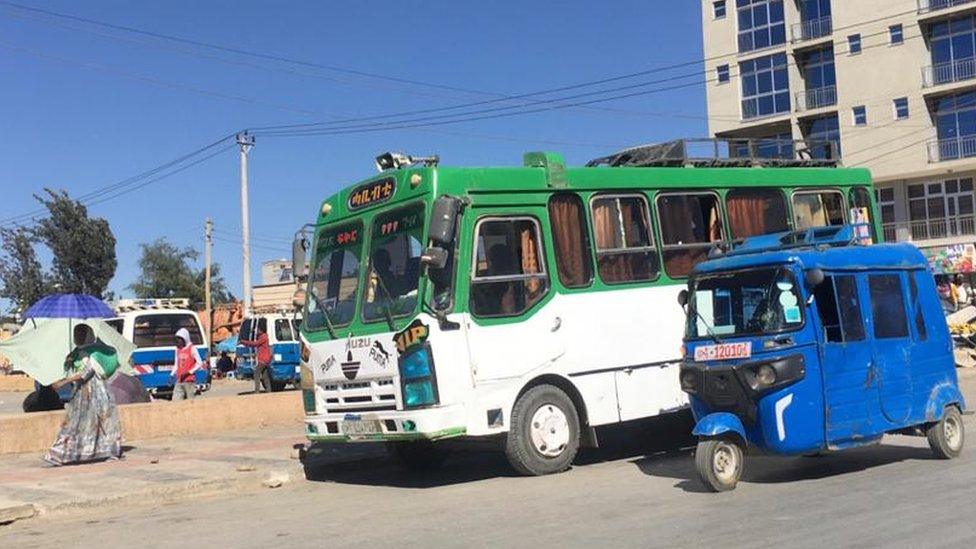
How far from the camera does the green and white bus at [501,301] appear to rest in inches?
371

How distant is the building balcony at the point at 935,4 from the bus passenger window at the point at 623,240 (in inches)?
1650

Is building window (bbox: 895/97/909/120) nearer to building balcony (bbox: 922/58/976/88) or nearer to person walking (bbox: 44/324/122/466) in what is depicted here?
building balcony (bbox: 922/58/976/88)

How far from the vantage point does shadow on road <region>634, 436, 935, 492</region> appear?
29.8 feet

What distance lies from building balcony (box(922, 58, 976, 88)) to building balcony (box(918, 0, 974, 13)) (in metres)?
2.62

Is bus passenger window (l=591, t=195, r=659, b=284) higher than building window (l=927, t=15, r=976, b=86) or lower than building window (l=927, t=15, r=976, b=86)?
lower

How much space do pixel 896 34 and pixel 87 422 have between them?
151ft

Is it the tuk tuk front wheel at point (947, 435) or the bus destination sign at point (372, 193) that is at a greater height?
the bus destination sign at point (372, 193)

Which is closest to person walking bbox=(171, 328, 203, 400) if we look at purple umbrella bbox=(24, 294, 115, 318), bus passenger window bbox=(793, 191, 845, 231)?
purple umbrella bbox=(24, 294, 115, 318)

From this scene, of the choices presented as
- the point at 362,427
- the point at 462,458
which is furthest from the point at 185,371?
the point at 362,427

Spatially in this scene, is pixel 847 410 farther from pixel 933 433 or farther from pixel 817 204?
pixel 817 204

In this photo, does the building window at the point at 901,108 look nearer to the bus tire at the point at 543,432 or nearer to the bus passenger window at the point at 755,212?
the bus passenger window at the point at 755,212

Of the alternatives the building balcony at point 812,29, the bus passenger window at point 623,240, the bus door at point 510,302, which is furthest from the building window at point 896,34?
the bus door at point 510,302

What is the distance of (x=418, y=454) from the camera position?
11273 mm

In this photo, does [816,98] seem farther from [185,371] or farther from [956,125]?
[185,371]
